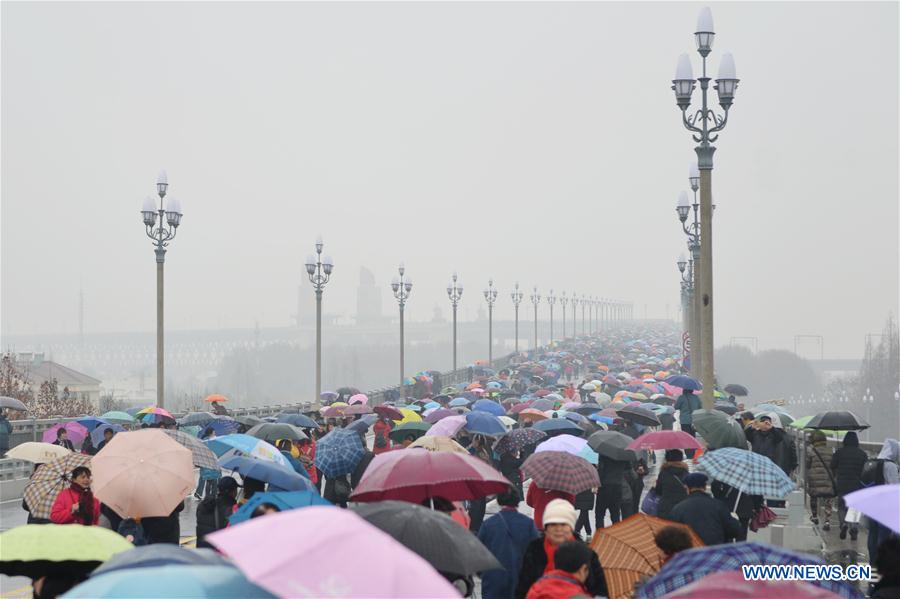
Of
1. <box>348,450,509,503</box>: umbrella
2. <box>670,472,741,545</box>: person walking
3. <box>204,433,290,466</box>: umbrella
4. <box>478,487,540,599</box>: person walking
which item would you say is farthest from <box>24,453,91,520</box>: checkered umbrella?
<box>670,472,741,545</box>: person walking

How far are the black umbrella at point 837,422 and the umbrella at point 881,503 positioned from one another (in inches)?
379

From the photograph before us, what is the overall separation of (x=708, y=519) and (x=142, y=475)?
493cm

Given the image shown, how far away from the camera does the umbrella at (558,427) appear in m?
20.2

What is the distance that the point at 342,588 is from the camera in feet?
19.6

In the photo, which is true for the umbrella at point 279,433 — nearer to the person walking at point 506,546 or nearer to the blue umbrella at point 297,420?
the blue umbrella at point 297,420

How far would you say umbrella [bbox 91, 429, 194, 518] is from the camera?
37.7ft

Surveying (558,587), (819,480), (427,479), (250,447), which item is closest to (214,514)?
(427,479)

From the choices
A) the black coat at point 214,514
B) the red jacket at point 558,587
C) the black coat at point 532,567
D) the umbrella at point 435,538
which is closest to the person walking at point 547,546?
the black coat at point 532,567

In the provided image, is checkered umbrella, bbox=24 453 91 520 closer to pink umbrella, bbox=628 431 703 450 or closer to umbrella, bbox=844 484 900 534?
pink umbrella, bbox=628 431 703 450

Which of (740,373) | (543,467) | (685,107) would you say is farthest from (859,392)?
(543,467)

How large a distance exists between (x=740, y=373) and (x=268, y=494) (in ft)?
535

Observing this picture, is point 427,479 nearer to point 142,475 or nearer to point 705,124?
point 142,475

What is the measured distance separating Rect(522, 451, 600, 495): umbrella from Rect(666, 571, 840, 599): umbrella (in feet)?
18.7

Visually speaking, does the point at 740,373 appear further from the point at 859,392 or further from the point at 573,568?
the point at 573,568
